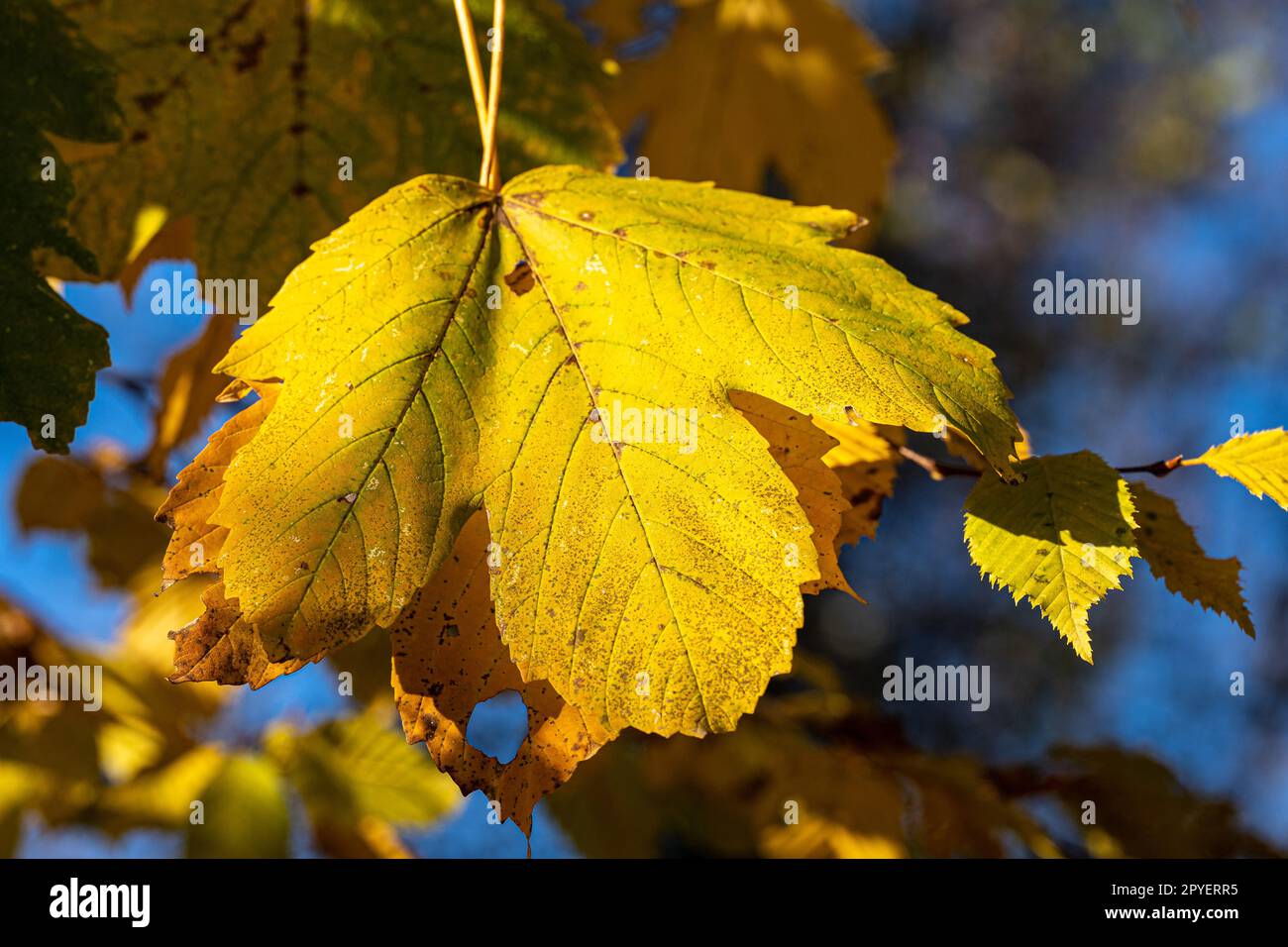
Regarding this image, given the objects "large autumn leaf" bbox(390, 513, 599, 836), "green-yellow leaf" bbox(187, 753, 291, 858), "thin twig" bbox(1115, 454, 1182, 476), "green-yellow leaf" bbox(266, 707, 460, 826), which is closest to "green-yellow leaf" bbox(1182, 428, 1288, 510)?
"thin twig" bbox(1115, 454, 1182, 476)

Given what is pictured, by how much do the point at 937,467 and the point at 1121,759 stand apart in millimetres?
971

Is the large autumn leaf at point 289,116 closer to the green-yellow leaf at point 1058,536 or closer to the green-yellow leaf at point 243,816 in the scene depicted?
the green-yellow leaf at point 1058,536

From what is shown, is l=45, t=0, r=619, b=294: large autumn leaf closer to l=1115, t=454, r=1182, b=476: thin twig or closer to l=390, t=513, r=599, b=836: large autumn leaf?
l=390, t=513, r=599, b=836: large autumn leaf

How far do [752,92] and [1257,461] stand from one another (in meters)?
0.98

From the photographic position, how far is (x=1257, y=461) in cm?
64

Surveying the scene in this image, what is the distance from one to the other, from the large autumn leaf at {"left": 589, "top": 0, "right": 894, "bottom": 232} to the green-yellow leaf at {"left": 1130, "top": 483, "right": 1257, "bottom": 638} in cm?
74

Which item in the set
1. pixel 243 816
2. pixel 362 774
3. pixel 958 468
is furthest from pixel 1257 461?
pixel 362 774

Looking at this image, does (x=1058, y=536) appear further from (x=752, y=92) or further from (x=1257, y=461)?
(x=752, y=92)

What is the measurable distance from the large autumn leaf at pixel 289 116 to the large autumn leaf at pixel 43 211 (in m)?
0.06

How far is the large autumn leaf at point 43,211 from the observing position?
0.68 metres

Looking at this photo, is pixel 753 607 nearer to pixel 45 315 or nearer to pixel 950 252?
pixel 45 315

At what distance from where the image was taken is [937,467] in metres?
0.71

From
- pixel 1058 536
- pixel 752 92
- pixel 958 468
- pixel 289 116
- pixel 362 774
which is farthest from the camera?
pixel 362 774
